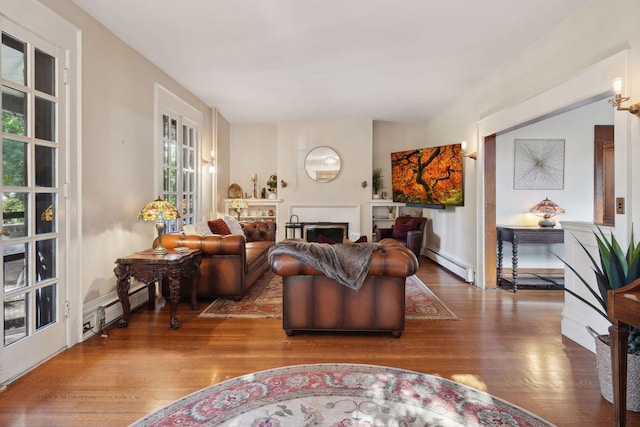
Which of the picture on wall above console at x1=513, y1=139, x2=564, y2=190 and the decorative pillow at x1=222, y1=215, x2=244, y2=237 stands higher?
the picture on wall above console at x1=513, y1=139, x2=564, y2=190

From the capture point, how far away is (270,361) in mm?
2576

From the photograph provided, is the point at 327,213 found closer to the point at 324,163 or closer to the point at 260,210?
the point at 324,163

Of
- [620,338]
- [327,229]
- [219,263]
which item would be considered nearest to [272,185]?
[327,229]

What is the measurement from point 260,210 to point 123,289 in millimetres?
4580

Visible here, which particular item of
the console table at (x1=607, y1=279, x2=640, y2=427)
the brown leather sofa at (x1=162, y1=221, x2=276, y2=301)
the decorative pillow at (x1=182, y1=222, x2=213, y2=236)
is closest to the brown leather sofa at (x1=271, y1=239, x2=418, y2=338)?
the brown leather sofa at (x1=162, y1=221, x2=276, y2=301)

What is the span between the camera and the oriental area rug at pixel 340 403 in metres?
1.87

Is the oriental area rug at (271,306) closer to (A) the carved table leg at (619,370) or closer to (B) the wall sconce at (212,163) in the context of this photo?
(A) the carved table leg at (619,370)

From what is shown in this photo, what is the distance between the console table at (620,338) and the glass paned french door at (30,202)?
3539 millimetres

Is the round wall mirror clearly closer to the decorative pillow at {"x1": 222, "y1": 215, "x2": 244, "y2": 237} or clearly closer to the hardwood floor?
the decorative pillow at {"x1": 222, "y1": 215, "x2": 244, "y2": 237}

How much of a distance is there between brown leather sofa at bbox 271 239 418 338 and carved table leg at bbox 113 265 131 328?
1383mm

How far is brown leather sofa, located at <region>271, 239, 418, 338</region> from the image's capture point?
2980mm

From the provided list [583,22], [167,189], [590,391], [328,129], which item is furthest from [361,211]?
[590,391]

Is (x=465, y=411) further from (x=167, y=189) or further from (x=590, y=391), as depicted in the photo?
(x=167, y=189)

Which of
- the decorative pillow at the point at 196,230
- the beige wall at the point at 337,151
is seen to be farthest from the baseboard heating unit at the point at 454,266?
the decorative pillow at the point at 196,230
